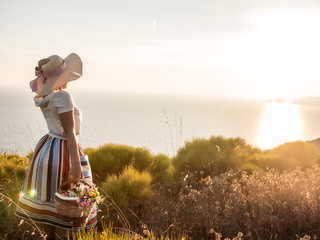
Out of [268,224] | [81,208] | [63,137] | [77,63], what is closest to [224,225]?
[268,224]

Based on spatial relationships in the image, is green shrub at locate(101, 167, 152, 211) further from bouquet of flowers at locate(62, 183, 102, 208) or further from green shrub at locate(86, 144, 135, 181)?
bouquet of flowers at locate(62, 183, 102, 208)

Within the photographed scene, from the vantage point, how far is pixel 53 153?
2.64 m

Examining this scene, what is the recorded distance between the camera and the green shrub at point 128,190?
3.93 metres

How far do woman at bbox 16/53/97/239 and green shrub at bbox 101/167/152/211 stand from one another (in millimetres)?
1164

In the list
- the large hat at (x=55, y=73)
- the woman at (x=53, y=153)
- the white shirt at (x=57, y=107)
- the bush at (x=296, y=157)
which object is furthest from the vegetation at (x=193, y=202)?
the large hat at (x=55, y=73)

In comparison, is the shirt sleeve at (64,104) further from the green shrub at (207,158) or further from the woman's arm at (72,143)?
the green shrub at (207,158)

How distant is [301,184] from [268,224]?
774 millimetres

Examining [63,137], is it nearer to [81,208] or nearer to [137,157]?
[81,208]

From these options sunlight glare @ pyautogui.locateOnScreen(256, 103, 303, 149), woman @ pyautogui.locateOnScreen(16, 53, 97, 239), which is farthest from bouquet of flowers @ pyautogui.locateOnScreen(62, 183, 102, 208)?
sunlight glare @ pyautogui.locateOnScreen(256, 103, 303, 149)

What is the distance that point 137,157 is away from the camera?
592 centimetres

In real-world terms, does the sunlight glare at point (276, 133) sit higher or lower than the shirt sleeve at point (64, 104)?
lower

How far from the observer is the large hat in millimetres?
2705

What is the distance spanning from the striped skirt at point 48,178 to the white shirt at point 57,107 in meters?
0.11

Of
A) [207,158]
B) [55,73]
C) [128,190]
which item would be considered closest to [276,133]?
[207,158]
